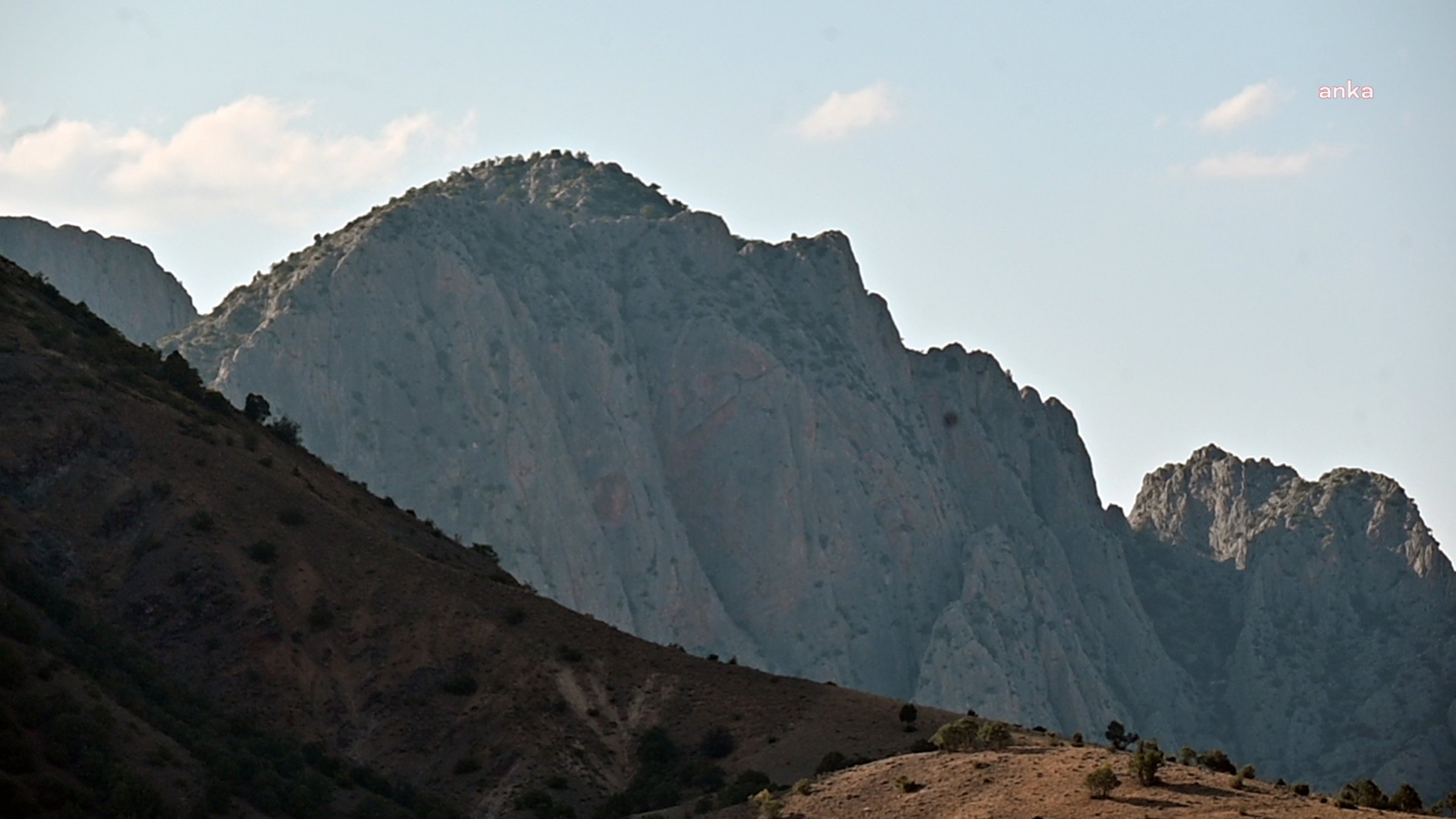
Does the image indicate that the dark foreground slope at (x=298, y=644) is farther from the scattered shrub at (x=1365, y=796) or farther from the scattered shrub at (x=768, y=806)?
the scattered shrub at (x=1365, y=796)

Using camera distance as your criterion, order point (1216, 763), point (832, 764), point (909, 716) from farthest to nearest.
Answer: point (909, 716) → point (1216, 763) → point (832, 764)

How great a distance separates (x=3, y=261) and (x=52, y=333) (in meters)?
17.0

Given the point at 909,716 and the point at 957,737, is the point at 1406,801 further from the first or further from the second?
the point at 909,716

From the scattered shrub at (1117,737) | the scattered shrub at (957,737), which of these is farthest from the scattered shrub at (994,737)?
the scattered shrub at (1117,737)

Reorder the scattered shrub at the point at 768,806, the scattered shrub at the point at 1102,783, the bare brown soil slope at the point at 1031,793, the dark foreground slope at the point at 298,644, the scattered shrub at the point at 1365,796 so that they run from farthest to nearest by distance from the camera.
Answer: the dark foreground slope at the point at 298,644 → the scattered shrub at the point at 768,806 → the scattered shrub at the point at 1365,796 → the scattered shrub at the point at 1102,783 → the bare brown soil slope at the point at 1031,793

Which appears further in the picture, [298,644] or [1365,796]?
[298,644]

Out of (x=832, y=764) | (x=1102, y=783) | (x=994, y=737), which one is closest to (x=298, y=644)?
(x=832, y=764)

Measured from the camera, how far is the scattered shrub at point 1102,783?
254 ft

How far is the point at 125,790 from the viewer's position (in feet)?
249

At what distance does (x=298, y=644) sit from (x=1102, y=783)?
1664 inches

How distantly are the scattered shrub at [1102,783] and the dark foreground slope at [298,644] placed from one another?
16.3 metres

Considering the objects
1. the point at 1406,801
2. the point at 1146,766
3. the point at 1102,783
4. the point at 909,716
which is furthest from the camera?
the point at 909,716

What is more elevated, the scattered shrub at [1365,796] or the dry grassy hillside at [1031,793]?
the scattered shrub at [1365,796]

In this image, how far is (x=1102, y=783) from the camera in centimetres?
7744
